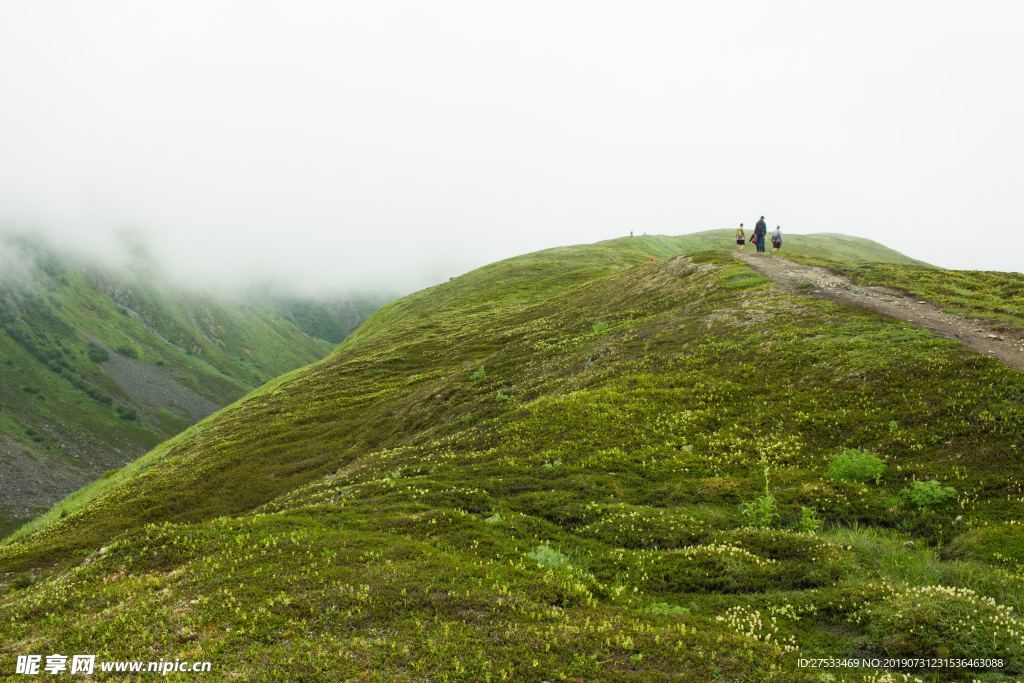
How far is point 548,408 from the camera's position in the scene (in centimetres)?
2884

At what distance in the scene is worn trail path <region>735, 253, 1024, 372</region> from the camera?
23.8 metres

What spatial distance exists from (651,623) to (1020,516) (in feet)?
33.8

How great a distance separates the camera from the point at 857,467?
18.4 m

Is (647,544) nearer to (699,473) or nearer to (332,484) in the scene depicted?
(699,473)

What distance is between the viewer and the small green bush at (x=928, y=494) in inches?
631

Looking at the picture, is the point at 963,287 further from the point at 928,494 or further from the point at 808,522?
the point at 808,522

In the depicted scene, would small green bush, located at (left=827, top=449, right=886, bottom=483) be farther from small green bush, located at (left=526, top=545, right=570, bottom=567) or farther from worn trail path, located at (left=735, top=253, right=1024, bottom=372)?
small green bush, located at (left=526, top=545, right=570, bottom=567)

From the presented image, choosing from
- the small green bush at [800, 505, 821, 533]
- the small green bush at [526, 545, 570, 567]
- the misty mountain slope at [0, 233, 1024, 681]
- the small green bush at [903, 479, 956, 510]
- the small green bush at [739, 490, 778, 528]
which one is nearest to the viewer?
the misty mountain slope at [0, 233, 1024, 681]

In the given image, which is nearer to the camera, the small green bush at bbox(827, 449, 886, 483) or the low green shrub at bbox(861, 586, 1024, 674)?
the low green shrub at bbox(861, 586, 1024, 674)

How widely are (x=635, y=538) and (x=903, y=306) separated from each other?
82.1 ft

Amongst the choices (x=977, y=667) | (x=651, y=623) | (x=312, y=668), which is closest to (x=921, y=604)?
(x=977, y=667)

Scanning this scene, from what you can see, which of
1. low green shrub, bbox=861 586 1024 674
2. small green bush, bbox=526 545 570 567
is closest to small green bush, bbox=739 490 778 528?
low green shrub, bbox=861 586 1024 674

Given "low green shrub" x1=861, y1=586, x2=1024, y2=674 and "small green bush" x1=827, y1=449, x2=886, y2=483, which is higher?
"small green bush" x1=827, y1=449, x2=886, y2=483

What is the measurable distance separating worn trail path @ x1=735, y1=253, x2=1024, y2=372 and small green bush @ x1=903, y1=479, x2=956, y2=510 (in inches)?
318
